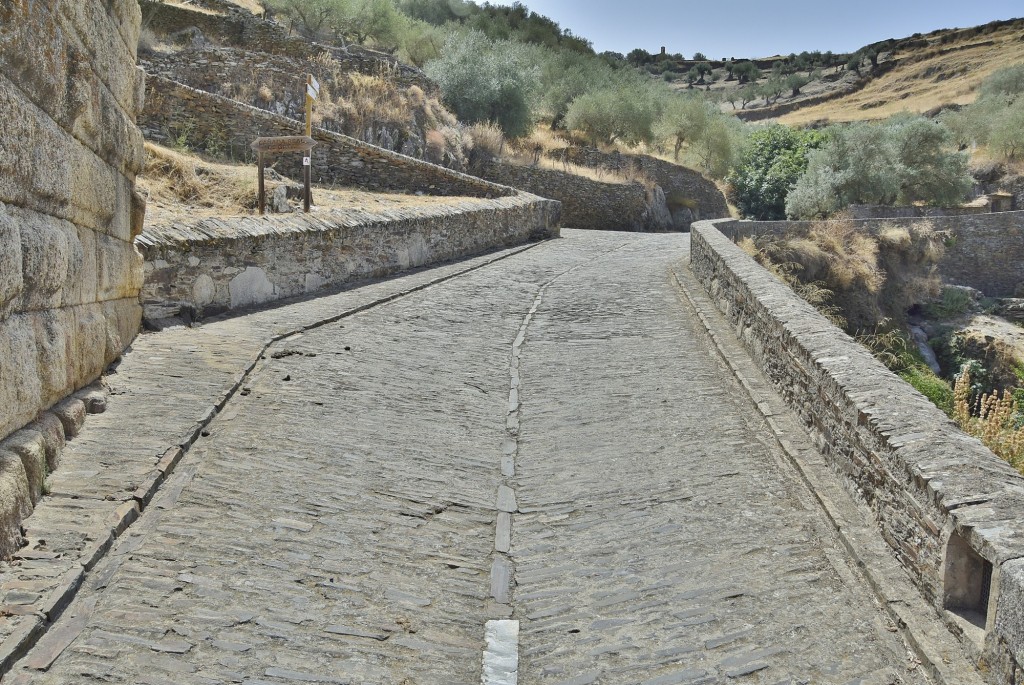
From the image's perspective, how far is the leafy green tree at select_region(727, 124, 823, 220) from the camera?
3894 centimetres

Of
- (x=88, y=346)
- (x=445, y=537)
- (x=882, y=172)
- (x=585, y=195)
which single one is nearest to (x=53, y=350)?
(x=88, y=346)

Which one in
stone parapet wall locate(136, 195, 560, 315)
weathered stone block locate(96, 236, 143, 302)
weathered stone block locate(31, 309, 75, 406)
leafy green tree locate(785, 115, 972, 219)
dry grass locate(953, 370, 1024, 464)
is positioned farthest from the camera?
leafy green tree locate(785, 115, 972, 219)

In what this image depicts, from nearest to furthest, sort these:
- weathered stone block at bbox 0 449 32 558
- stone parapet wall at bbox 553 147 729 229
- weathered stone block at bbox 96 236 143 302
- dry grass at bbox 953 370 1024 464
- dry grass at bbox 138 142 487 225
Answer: weathered stone block at bbox 0 449 32 558 < weathered stone block at bbox 96 236 143 302 < dry grass at bbox 953 370 1024 464 < dry grass at bbox 138 142 487 225 < stone parapet wall at bbox 553 147 729 229

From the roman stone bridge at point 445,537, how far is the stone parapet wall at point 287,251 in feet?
2.91

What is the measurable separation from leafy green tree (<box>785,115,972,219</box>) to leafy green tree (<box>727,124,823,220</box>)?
9.66 ft

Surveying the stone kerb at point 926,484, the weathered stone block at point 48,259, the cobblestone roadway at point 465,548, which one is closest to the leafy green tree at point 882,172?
the cobblestone roadway at point 465,548

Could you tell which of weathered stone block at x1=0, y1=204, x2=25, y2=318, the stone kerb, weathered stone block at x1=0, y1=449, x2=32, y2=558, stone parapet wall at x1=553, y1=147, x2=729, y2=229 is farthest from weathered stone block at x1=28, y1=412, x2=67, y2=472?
stone parapet wall at x1=553, y1=147, x2=729, y2=229

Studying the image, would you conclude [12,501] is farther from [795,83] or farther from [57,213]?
[795,83]

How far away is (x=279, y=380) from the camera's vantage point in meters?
6.89

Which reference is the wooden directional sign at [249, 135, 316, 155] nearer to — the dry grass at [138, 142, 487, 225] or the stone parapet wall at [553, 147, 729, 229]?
the dry grass at [138, 142, 487, 225]

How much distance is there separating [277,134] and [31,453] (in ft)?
49.7

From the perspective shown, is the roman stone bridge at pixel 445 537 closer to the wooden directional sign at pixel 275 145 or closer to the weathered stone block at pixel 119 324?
the weathered stone block at pixel 119 324

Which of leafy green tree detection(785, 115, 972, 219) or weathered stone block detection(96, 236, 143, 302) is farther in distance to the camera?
leafy green tree detection(785, 115, 972, 219)

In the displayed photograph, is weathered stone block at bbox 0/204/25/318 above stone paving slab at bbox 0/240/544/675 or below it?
above
